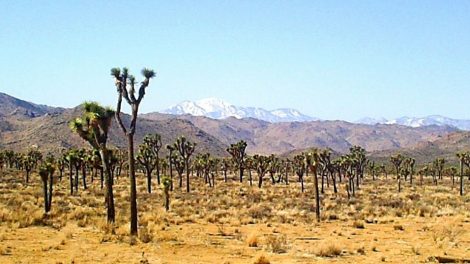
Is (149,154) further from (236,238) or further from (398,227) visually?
(236,238)

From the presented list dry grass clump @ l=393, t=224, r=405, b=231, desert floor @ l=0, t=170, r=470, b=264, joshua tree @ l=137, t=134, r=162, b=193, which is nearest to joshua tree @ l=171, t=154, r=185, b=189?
joshua tree @ l=137, t=134, r=162, b=193

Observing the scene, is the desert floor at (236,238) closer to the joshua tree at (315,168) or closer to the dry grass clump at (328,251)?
the dry grass clump at (328,251)

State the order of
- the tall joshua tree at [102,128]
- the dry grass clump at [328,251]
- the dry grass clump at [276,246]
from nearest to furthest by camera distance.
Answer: the dry grass clump at [328,251] → the dry grass clump at [276,246] → the tall joshua tree at [102,128]

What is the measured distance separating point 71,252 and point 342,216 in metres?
26.2

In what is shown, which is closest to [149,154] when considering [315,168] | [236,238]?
[315,168]

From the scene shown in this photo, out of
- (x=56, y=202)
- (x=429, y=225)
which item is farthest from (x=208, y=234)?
(x=56, y=202)

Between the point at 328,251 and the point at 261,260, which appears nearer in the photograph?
the point at 261,260

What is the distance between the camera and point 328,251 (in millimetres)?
21453

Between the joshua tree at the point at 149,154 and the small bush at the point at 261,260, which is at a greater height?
the joshua tree at the point at 149,154

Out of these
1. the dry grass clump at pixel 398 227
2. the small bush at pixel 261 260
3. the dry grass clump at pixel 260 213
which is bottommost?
the dry grass clump at pixel 398 227

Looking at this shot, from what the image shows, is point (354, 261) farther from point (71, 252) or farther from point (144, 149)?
point (144, 149)

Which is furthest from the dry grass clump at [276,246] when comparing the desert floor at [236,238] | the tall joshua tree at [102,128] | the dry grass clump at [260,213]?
the dry grass clump at [260,213]

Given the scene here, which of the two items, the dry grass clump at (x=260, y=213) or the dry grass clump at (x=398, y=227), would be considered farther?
the dry grass clump at (x=260, y=213)

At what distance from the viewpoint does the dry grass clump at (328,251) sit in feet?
70.3
